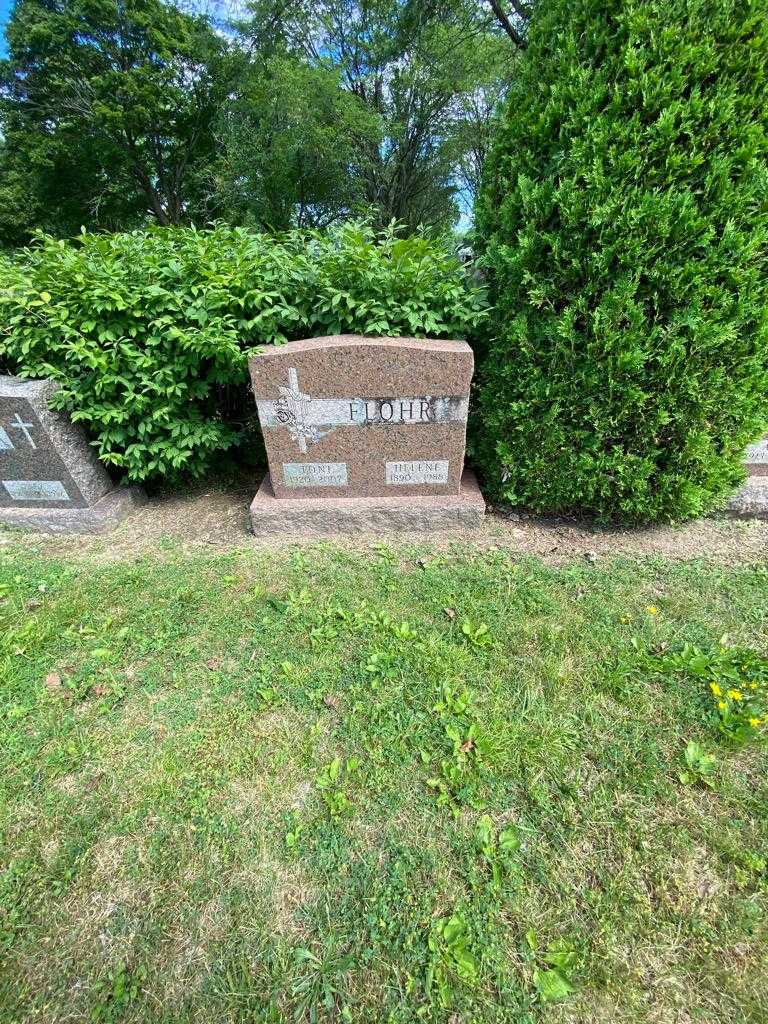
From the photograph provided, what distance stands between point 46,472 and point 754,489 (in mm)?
4783

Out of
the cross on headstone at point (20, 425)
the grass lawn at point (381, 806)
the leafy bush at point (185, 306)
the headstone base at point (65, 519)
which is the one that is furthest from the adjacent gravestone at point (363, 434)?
the cross on headstone at point (20, 425)

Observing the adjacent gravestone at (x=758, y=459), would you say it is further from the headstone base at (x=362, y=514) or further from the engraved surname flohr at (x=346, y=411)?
the engraved surname flohr at (x=346, y=411)

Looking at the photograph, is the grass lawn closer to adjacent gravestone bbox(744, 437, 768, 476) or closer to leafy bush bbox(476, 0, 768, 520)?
leafy bush bbox(476, 0, 768, 520)

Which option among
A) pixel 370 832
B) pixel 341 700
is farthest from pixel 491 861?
pixel 341 700

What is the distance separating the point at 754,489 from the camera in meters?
3.06

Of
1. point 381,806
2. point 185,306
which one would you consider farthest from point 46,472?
point 381,806

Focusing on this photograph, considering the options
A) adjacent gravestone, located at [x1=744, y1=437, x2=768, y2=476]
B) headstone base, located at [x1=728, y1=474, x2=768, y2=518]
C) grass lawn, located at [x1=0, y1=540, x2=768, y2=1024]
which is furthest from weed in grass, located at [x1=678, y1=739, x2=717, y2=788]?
adjacent gravestone, located at [x1=744, y1=437, x2=768, y2=476]

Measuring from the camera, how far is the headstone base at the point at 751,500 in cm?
305

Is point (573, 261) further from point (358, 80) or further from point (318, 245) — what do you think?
point (358, 80)

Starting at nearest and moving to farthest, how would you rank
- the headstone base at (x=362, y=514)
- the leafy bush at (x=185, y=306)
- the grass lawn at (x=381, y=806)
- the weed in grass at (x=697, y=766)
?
the grass lawn at (x=381, y=806)
the weed in grass at (x=697, y=766)
the leafy bush at (x=185, y=306)
the headstone base at (x=362, y=514)

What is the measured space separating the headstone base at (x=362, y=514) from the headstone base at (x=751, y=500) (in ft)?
5.70

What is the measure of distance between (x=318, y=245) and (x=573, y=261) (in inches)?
63.4

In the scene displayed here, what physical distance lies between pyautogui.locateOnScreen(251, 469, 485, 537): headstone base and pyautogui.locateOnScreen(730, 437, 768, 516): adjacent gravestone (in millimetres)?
1762

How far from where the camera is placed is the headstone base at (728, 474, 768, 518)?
120 inches
